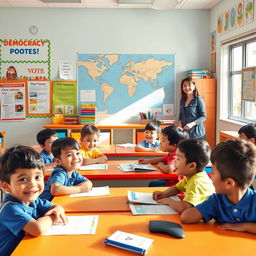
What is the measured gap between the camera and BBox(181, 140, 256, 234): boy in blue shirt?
4.88 ft

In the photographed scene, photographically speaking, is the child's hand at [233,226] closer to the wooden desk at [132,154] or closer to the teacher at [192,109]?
the wooden desk at [132,154]

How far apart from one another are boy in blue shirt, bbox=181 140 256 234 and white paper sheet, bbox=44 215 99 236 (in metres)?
0.42

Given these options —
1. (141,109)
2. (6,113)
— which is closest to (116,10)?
(141,109)

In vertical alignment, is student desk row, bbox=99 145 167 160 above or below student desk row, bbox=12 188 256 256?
above

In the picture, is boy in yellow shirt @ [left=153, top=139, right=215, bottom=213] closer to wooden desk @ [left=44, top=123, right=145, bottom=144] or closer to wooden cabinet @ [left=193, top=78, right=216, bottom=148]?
wooden desk @ [left=44, top=123, right=145, bottom=144]

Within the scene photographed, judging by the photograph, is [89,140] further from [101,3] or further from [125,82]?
[101,3]

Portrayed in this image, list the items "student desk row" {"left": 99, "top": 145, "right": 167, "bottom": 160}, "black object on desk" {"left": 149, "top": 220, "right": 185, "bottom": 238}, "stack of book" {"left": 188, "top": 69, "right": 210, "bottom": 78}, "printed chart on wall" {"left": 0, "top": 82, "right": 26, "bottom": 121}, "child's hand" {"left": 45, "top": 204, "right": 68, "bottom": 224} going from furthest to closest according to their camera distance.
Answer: "printed chart on wall" {"left": 0, "top": 82, "right": 26, "bottom": 121} → "stack of book" {"left": 188, "top": 69, "right": 210, "bottom": 78} → "student desk row" {"left": 99, "top": 145, "right": 167, "bottom": 160} → "child's hand" {"left": 45, "top": 204, "right": 68, "bottom": 224} → "black object on desk" {"left": 149, "top": 220, "right": 185, "bottom": 238}

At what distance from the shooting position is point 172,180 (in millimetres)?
2768

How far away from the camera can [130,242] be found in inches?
52.2

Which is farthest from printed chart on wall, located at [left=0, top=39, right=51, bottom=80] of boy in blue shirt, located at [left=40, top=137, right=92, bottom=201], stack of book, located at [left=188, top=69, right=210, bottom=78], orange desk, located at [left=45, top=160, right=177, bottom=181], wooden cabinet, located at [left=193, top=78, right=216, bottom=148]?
boy in blue shirt, located at [left=40, top=137, right=92, bottom=201]

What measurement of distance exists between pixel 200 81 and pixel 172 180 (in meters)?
3.42

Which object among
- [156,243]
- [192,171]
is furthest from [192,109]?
[156,243]

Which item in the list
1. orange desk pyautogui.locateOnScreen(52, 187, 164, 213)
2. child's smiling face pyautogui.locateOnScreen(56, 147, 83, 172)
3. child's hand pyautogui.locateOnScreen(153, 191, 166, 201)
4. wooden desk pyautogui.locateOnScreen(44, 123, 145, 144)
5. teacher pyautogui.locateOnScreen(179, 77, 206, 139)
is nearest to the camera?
orange desk pyautogui.locateOnScreen(52, 187, 164, 213)

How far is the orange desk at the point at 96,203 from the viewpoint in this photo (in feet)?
5.87
